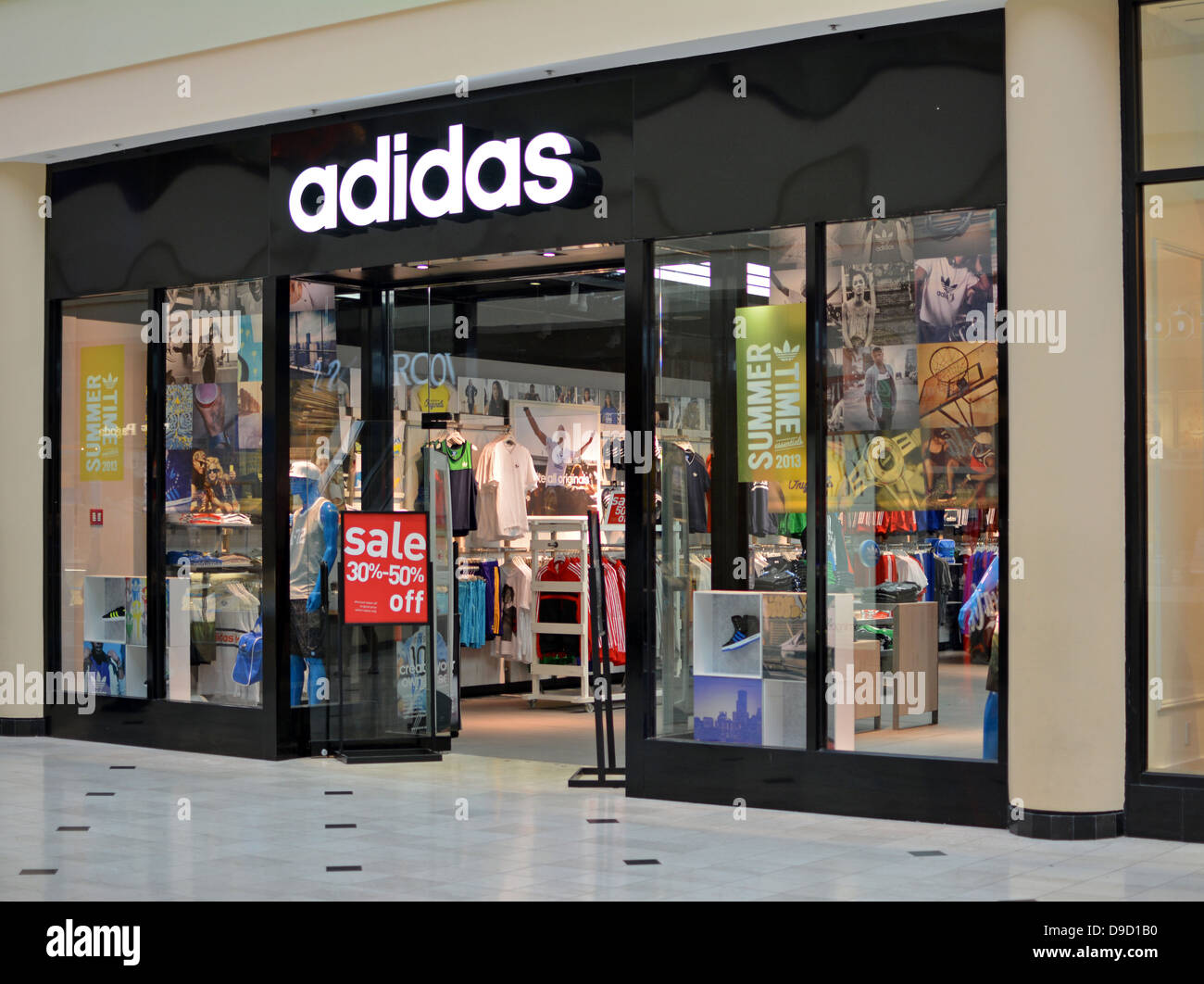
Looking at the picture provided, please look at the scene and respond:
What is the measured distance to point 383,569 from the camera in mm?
8898

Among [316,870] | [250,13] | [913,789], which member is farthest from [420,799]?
[250,13]

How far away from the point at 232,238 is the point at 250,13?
1.30m

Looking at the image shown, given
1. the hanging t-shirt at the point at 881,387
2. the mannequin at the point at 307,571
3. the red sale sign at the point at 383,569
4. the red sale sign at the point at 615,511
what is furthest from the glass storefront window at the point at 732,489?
the red sale sign at the point at 615,511

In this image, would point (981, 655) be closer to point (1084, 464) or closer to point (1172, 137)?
point (1084, 464)

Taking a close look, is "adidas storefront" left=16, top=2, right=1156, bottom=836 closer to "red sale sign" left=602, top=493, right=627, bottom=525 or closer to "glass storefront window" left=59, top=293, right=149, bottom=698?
"glass storefront window" left=59, top=293, right=149, bottom=698

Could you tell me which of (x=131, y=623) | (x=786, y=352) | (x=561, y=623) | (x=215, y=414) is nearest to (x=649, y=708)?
(x=786, y=352)

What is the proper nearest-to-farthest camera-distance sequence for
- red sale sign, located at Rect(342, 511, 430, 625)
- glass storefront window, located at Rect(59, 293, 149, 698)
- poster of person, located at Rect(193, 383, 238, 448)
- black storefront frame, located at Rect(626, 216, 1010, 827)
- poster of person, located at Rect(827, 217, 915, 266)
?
black storefront frame, located at Rect(626, 216, 1010, 827) < poster of person, located at Rect(827, 217, 915, 266) < red sale sign, located at Rect(342, 511, 430, 625) < poster of person, located at Rect(193, 383, 238, 448) < glass storefront window, located at Rect(59, 293, 149, 698)

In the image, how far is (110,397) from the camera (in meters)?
9.88

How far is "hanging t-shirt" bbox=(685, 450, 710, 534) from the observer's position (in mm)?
7551

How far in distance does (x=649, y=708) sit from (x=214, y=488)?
3.34 metres

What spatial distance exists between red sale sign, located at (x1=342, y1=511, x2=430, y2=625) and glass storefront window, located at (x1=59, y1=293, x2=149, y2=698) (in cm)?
165

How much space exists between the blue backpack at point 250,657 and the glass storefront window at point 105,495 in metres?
0.81

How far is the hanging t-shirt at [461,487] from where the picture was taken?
36.7 feet

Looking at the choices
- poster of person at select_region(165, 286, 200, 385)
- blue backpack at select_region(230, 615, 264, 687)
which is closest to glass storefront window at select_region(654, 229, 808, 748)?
blue backpack at select_region(230, 615, 264, 687)
